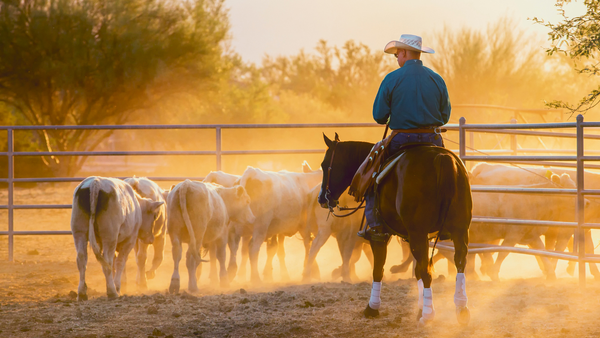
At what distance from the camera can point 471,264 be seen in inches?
312

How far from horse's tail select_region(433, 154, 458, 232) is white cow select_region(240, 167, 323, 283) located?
13.4 feet

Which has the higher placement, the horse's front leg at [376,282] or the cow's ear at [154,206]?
the cow's ear at [154,206]

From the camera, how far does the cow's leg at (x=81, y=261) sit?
260 inches

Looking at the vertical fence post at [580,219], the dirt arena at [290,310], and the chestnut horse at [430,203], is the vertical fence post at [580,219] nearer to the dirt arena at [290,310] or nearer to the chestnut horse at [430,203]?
the dirt arena at [290,310]

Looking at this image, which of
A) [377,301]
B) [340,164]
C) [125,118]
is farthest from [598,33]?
[125,118]

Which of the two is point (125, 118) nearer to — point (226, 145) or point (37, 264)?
point (226, 145)

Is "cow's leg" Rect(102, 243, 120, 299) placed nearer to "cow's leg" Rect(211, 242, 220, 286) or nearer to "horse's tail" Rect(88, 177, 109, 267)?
"horse's tail" Rect(88, 177, 109, 267)

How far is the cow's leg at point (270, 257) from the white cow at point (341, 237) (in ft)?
1.57

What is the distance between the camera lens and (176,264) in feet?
23.5

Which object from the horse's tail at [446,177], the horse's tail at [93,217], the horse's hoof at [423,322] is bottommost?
the horse's hoof at [423,322]

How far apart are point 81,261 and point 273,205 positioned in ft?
8.92

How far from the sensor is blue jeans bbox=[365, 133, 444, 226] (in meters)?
5.02

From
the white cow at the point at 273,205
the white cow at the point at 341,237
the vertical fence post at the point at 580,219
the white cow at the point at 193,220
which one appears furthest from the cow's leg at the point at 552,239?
the white cow at the point at 193,220

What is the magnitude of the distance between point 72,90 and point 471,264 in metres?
19.8
